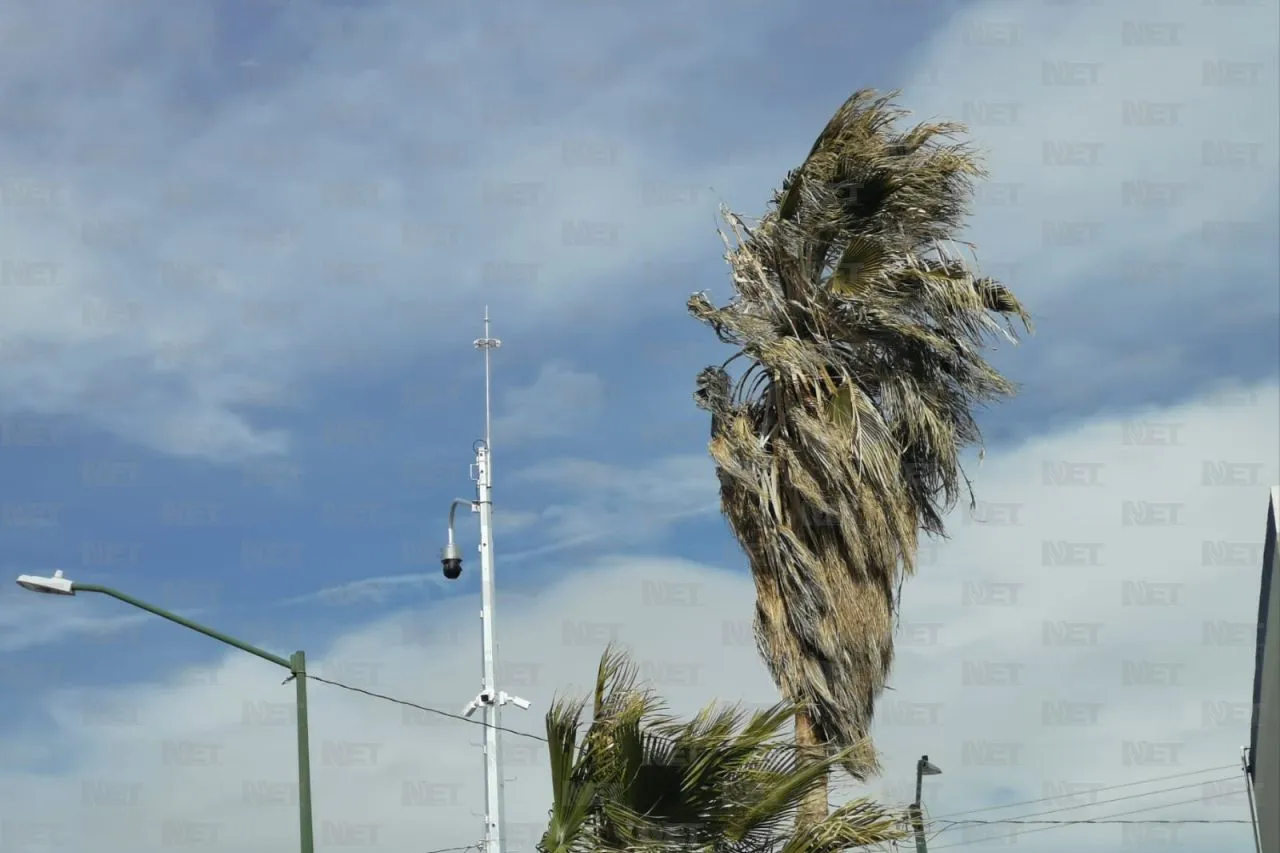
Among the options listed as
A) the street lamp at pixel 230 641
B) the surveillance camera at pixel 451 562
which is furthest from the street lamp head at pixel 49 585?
the surveillance camera at pixel 451 562

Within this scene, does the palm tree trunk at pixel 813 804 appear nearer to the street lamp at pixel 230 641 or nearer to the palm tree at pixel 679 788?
the palm tree at pixel 679 788

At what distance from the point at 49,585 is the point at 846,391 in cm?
716

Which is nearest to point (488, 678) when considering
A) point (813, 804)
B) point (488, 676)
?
point (488, 676)

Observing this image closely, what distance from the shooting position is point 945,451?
427 inches

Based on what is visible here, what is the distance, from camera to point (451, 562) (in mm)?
17531

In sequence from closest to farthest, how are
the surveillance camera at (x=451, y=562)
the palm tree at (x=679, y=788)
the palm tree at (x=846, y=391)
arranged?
the palm tree at (x=679, y=788) → the palm tree at (x=846, y=391) → the surveillance camera at (x=451, y=562)

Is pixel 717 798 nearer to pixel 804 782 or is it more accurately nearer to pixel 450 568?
pixel 804 782

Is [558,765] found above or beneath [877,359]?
beneath

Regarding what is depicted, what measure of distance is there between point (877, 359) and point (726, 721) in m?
3.87

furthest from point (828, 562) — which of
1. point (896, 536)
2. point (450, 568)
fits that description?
point (450, 568)

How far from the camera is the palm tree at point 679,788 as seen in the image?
8242mm

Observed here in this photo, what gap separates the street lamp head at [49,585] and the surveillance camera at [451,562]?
5.45 meters

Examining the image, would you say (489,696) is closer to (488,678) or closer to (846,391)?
(488,678)

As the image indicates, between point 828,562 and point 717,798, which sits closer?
point 717,798
